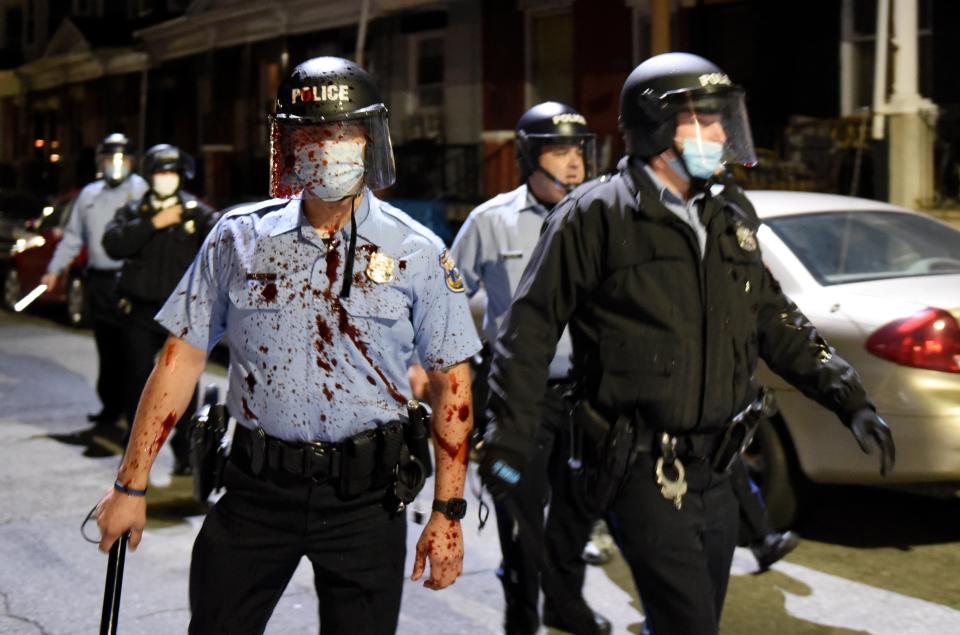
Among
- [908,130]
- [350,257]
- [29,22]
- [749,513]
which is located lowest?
[749,513]

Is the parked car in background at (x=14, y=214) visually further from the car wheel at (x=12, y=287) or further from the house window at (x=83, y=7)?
the house window at (x=83, y=7)

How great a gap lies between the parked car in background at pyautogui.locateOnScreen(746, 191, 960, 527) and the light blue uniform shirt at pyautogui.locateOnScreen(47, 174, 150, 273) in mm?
4094

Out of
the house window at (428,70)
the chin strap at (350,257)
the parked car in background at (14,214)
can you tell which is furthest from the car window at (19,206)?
the chin strap at (350,257)

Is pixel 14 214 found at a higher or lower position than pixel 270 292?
lower

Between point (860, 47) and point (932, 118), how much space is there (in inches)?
87.7

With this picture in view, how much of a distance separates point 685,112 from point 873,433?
955mm

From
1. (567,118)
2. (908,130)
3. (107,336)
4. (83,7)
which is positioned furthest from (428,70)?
(83,7)

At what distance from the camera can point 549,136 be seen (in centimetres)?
536

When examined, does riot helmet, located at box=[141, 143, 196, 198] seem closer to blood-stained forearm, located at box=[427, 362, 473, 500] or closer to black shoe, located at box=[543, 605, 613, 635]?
black shoe, located at box=[543, 605, 613, 635]

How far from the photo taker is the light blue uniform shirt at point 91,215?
8.73 metres

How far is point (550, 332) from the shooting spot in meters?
3.46

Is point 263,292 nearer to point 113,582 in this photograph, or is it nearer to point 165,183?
point 113,582

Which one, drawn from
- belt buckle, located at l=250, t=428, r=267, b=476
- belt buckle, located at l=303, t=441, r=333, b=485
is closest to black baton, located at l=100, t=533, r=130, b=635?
belt buckle, located at l=250, t=428, r=267, b=476

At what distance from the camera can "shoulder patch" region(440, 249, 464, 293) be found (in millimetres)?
3289
